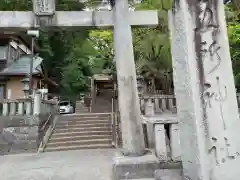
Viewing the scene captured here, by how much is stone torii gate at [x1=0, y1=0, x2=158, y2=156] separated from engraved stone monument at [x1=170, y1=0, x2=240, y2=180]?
7.94 feet

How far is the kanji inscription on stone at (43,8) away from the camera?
548cm

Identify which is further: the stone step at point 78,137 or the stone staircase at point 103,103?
the stone staircase at point 103,103

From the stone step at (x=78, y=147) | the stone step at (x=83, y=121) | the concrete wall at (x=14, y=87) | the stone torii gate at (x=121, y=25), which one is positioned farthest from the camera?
the concrete wall at (x=14, y=87)

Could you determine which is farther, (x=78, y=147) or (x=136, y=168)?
(x=78, y=147)

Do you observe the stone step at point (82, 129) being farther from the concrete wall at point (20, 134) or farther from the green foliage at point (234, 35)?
the green foliage at point (234, 35)

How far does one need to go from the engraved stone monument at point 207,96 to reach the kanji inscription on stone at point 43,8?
3.59 m

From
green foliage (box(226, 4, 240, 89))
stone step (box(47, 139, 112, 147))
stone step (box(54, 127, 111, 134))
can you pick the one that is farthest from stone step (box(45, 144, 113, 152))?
green foliage (box(226, 4, 240, 89))

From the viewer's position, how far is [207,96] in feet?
8.35

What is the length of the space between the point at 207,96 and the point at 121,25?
130 inches

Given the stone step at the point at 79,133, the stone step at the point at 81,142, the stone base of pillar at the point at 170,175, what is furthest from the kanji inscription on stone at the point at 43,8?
the stone step at the point at 79,133

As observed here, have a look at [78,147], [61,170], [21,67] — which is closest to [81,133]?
[78,147]

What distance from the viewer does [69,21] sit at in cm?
566

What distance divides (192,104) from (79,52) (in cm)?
2703

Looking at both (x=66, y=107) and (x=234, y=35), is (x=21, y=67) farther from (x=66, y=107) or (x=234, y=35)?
(x=234, y=35)
